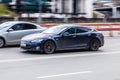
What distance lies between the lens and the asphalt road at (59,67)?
1111 cm

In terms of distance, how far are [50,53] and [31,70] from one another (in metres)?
5.47

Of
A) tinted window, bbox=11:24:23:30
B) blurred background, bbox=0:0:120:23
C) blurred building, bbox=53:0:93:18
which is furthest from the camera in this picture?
blurred building, bbox=53:0:93:18

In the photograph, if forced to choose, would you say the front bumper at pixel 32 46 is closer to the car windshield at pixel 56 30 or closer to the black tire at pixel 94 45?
the car windshield at pixel 56 30

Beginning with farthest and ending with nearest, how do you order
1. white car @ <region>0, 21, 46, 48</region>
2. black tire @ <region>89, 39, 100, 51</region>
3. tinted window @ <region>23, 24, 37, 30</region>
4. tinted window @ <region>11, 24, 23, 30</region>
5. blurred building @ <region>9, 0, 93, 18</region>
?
blurred building @ <region>9, 0, 93, 18</region> → tinted window @ <region>23, 24, 37, 30</region> → tinted window @ <region>11, 24, 23, 30</region> → white car @ <region>0, 21, 46, 48</region> → black tire @ <region>89, 39, 100, 51</region>

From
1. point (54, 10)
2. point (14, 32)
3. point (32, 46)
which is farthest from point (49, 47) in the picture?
point (54, 10)

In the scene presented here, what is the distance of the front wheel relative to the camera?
17547 millimetres

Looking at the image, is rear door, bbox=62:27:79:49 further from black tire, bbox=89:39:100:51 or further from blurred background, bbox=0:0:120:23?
blurred background, bbox=0:0:120:23

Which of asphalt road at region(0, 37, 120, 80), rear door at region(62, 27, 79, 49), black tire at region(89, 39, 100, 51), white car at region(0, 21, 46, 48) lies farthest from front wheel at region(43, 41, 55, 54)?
white car at region(0, 21, 46, 48)

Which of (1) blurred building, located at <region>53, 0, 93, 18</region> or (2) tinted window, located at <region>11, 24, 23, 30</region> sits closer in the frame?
(2) tinted window, located at <region>11, 24, 23, 30</region>

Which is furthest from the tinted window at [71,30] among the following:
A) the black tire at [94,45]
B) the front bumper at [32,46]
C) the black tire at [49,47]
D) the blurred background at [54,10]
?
the blurred background at [54,10]

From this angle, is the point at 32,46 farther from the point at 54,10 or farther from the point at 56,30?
the point at 54,10

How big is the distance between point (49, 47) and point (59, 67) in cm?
454

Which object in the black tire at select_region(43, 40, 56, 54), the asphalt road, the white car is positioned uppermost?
the white car

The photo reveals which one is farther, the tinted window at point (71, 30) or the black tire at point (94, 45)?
the black tire at point (94, 45)
